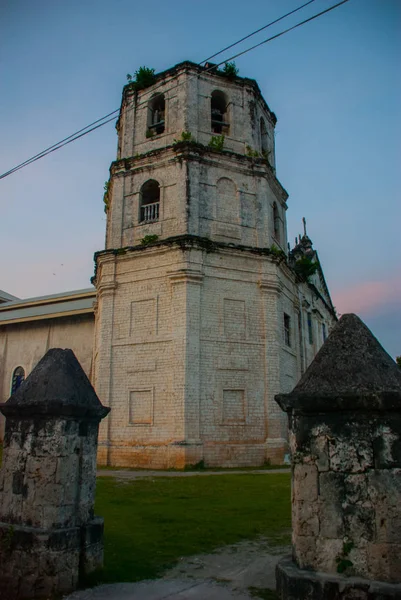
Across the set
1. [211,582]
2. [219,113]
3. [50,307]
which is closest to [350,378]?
[211,582]

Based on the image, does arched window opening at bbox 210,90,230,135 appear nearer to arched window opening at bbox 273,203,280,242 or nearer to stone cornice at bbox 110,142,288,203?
stone cornice at bbox 110,142,288,203

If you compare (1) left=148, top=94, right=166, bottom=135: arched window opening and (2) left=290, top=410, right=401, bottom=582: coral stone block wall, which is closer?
(2) left=290, top=410, right=401, bottom=582: coral stone block wall

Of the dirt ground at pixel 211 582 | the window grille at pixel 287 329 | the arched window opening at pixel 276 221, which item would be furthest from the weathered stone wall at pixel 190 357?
the dirt ground at pixel 211 582

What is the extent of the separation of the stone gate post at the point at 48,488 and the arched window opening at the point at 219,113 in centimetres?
1656

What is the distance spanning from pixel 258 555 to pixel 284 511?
8.76 feet

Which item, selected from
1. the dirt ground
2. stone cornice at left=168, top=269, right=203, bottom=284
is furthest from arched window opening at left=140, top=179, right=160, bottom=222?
the dirt ground

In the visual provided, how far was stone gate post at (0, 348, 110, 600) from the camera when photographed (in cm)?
420

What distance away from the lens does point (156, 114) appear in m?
20.1

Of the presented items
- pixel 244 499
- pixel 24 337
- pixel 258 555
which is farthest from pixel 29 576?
pixel 24 337

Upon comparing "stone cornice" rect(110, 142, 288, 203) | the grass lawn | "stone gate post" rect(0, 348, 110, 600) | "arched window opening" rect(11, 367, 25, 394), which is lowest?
the grass lawn

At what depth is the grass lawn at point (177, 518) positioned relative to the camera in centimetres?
513

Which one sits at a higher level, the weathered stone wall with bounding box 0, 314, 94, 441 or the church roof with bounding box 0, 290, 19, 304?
the church roof with bounding box 0, 290, 19, 304

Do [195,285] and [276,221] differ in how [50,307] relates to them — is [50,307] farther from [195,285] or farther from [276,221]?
[276,221]

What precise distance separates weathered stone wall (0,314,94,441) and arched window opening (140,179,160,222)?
6.34 meters
